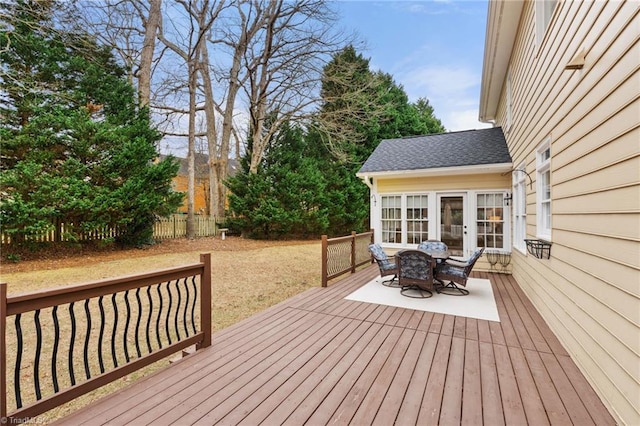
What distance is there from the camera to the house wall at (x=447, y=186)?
7122mm

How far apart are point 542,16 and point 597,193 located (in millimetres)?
3370

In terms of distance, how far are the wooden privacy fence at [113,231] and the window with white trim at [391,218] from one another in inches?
343

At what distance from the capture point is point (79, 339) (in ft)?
12.8

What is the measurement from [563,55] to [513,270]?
489cm

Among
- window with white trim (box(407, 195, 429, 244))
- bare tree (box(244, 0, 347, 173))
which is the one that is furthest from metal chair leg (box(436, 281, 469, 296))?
bare tree (box(244, 0, 347, 173))

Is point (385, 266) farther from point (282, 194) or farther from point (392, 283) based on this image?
point (282, 194)

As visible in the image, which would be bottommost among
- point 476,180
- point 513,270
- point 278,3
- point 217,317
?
point 217,317

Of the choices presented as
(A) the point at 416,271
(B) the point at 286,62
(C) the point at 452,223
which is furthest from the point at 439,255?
(B) the point at 286,62

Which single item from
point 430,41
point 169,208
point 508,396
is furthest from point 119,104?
point 508,396

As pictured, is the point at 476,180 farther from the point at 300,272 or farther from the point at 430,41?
the point at 430,41

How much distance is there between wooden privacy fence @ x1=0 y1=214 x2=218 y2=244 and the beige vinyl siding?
9.02 metres

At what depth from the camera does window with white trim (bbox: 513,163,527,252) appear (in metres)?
5.44

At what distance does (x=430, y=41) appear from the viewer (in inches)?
421

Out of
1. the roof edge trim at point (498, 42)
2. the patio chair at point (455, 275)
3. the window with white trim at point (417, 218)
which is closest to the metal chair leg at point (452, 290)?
the patio chair at point (455, 275)
